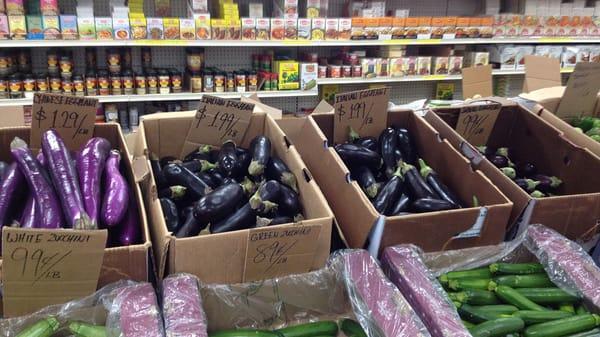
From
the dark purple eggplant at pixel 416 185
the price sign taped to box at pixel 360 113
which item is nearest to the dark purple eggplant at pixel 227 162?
the price sign taped to box at pixel 360 113

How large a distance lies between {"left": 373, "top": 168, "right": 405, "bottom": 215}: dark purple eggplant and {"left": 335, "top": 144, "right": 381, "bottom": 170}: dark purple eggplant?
6.1 inches

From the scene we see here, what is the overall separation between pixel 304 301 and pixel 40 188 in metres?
0.70

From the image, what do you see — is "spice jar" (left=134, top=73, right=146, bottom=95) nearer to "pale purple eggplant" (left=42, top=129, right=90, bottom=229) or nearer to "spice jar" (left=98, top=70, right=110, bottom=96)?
"spice jar" (left=98, top=70, right=110, bottom=96)

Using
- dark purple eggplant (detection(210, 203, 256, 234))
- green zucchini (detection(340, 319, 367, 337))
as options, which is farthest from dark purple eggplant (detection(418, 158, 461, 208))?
dark purple eggplant (detection(210, 203, 256, 234))

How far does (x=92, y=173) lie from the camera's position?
1273 millimetres

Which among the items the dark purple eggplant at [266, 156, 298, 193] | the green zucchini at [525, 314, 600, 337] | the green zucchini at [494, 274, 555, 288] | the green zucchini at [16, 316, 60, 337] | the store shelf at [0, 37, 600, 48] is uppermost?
the store shelf at [0, 37, 600, 48]

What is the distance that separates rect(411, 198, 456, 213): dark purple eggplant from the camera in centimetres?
139

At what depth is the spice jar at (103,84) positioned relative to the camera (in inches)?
124

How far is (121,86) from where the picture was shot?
3193 millimetres

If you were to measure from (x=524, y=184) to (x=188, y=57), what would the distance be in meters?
2.43

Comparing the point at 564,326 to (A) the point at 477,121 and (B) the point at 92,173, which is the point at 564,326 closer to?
(A) the point at 477,121

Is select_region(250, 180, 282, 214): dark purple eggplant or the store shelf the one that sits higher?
the store shelf

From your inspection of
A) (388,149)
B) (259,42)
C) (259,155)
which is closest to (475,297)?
(388,149)

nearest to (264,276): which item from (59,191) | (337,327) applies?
(337,327)
